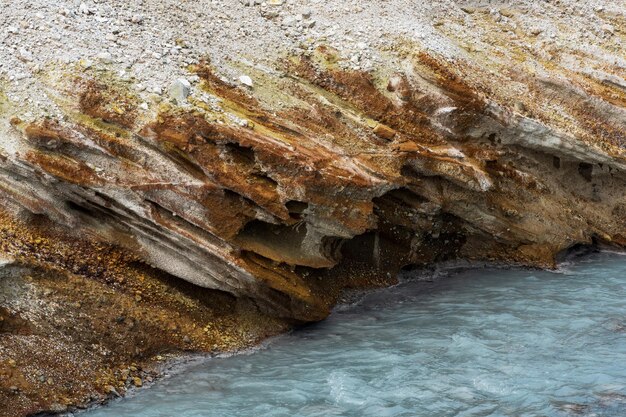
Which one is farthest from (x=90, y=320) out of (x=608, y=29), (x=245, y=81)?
(x=608, y=29)

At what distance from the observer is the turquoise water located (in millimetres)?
13109

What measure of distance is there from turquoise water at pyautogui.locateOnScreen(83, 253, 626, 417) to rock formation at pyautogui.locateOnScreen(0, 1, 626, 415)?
1155 millimetres

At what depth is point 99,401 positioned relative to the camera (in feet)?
44.2

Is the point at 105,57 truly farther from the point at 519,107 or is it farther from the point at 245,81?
the point at 519,107

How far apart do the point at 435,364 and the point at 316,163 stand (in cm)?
469

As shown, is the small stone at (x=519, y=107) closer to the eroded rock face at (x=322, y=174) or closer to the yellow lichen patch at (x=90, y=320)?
the eroded rock face at (x=322, y=174)

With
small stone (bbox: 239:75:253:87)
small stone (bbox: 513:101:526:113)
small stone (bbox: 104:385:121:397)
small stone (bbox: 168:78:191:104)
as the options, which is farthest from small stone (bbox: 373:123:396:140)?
small stone (bbox: 104:385:121:397)

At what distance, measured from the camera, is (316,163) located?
1614 centimetres

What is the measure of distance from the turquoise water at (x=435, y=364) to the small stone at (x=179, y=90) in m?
5.38

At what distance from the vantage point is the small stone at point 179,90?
1614 cm

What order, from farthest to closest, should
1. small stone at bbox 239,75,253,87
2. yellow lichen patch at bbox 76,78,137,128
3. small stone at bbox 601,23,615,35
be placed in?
small stone at bbox 601,23,615,35 → small stone at bbox 239,75,253,87 → yellow lichen patch at bbox 76,78,137,128

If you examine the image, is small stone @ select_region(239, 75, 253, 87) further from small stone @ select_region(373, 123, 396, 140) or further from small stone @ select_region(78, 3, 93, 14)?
small stone @ select_region(78, 3, 93, 14)

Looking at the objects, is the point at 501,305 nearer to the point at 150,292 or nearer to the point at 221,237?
the point at 221,237

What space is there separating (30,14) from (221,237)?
6.94 meters
